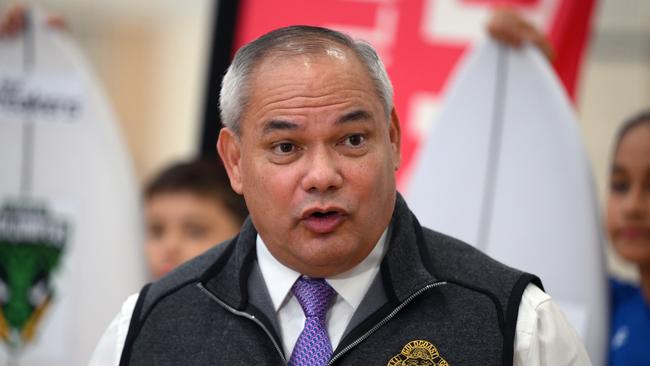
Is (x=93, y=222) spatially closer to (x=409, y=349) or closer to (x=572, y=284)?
(x=572, y=284)

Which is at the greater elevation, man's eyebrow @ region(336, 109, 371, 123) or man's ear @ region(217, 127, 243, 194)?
man's eyebrow @ region(336, 109, 371, 123)

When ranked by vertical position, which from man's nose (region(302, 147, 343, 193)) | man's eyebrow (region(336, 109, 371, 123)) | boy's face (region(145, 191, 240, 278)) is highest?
man's eyebrow (region(336, 109, 371, 123))

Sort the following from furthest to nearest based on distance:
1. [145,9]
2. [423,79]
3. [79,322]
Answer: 1. [145,9]
2. [423,79]
3. [79,322]

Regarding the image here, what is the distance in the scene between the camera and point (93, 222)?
2754mm

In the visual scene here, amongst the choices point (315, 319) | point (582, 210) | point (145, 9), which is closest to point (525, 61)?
point (582, 210)

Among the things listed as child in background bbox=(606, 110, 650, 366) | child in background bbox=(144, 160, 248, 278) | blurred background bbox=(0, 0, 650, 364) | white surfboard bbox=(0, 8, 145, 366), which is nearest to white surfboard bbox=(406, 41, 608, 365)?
child in background bbox=(606, 110, 650, 366)

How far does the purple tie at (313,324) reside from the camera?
4.45 ft

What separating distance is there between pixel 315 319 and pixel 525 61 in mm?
1053

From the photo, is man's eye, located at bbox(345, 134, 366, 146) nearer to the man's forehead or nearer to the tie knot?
the man's forehead

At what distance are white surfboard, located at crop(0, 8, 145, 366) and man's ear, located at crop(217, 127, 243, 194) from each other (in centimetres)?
138

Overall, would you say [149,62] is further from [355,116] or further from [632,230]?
[355,116]

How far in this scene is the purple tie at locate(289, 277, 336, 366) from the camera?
1356 millimetres

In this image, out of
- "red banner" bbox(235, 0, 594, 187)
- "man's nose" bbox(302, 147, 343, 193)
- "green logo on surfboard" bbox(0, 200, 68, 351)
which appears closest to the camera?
"man's nose" bbox(302, 147, 343, 193)

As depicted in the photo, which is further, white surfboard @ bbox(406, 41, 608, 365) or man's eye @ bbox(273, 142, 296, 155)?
white surfboard @ bbox(406, 41, 608, 365)
